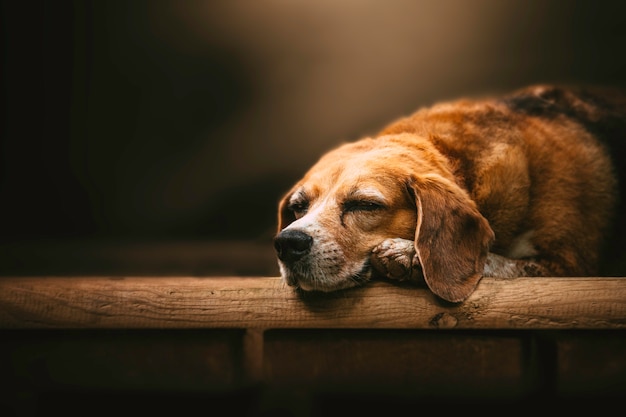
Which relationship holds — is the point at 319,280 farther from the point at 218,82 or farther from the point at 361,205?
the point at 218,82

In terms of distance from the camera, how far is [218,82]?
201 inches

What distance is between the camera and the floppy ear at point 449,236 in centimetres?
208

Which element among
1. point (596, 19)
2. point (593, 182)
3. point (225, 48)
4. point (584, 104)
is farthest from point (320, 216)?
point (596, 19)

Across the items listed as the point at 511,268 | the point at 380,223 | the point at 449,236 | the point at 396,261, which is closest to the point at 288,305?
the point at 396,261

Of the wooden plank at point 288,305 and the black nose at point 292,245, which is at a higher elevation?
the black nose at point 292,245

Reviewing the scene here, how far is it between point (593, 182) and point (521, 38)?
2417 mm

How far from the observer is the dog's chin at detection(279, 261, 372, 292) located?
211 cm

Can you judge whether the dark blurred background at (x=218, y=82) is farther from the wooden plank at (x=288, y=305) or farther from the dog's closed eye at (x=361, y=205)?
the wooden plank at (x=288, y=305)

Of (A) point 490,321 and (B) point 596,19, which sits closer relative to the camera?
(A) point 490,321

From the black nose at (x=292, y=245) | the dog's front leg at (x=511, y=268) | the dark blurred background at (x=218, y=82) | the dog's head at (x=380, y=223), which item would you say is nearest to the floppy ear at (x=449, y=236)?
the dog's head at (x=380, y=223)

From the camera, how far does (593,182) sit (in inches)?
108

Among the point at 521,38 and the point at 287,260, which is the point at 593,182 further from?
the point at 521,38

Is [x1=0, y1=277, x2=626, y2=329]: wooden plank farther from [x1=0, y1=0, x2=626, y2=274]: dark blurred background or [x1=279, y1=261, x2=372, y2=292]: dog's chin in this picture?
[x1=0, y1=0, x2=626, y2=274]: dark blurred background

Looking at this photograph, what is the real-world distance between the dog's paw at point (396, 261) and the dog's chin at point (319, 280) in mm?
81
